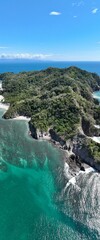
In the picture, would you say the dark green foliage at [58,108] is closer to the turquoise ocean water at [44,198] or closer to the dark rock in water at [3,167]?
the turquoise ocean water at [44,198]

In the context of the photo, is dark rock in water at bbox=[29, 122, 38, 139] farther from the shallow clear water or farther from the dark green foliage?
the shallow clear water

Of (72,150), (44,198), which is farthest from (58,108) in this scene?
(44,198)

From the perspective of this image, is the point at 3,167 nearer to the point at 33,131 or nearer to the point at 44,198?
the point at 44,198

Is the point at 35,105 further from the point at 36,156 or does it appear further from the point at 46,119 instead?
the point at 36,156

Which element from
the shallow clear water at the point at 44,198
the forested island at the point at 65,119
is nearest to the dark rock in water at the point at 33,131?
the forested island at the point at 65,119

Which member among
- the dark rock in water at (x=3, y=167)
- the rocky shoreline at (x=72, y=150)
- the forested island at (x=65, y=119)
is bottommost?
the dark rock in water at (x=3, y=167)

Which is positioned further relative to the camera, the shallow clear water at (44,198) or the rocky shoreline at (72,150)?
the rocky shoreline at (72,150)

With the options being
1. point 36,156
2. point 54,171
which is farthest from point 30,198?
point 36,156

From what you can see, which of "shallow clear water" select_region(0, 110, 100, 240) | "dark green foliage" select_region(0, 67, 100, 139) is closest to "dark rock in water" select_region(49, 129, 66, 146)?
"dark green foliage" select_region(0, 67, 100, 139)

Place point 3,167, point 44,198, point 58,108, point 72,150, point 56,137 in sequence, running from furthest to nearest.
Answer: point 58,108
point 56,137
point 72,150
point 3,167
point 44,198
